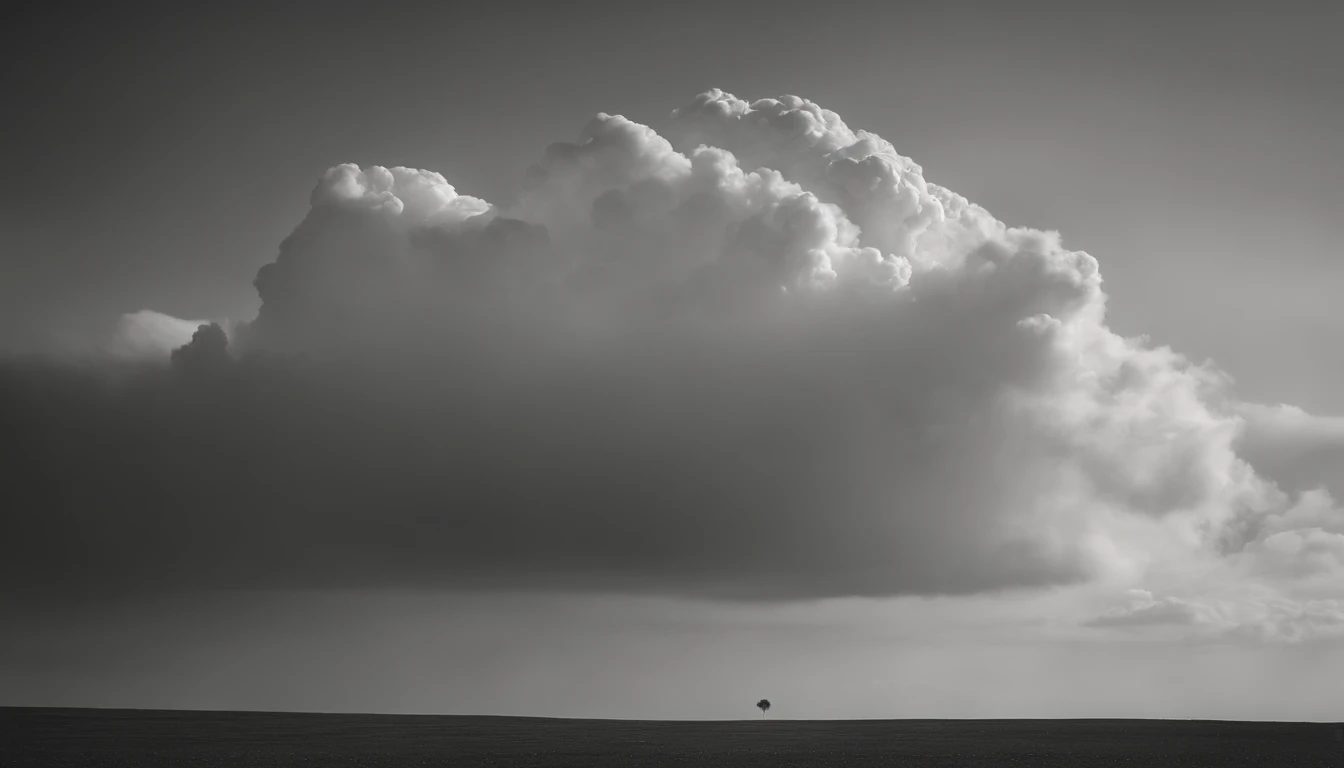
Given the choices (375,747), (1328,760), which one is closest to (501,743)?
(375,747)

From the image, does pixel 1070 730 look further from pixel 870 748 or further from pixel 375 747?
pixel 375 747

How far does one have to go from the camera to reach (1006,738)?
102 m

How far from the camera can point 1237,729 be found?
10625 centimetres

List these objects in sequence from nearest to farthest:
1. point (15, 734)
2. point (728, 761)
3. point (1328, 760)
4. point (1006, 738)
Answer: point (1328, 760) < point (728, 761) < point (1006, 738) < point (15, 734)

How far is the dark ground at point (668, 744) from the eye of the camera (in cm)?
7975

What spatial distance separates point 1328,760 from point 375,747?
7886cm

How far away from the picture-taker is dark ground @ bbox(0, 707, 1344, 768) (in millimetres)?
79750

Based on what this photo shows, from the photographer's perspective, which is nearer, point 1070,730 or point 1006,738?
point 1006,738

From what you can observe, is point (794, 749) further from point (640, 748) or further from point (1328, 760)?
point (1328, 760)

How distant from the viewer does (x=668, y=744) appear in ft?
332

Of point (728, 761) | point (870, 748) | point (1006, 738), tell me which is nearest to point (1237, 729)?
point (1006, 738)

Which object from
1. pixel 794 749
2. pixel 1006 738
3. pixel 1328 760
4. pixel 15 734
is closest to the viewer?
pixel 1328 760

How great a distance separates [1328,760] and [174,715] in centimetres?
15222

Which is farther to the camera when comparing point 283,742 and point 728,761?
point 283,742
